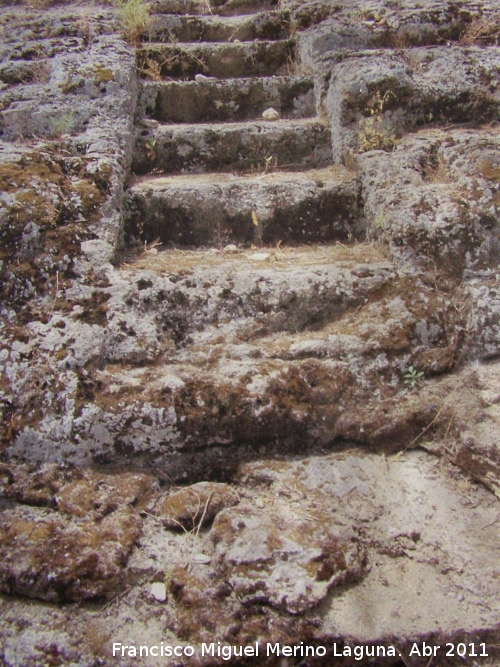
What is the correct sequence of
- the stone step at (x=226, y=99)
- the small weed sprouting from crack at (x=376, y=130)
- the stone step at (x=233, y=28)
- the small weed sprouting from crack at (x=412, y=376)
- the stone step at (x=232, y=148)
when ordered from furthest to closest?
1. the stone step at (x=233, y=28)
2. the stone step at (x=226, y=99)
3. the stone step at (x=232, y=148)
4. the small weed sprouting from crack at (x=376, y=130)
5. the small weed sprouting from crack at (x=412, y=376)

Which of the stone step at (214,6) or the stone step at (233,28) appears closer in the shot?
the stone step at (233,28)

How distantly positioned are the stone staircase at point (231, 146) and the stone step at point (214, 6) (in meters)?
0.04

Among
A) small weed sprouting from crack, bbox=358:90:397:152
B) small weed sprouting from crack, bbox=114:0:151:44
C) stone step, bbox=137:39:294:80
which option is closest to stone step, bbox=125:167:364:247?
small weed sprouting from crack, bbox=358:90:397:152

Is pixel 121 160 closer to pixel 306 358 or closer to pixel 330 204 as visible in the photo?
pixel 330 204

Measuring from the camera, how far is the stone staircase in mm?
2740

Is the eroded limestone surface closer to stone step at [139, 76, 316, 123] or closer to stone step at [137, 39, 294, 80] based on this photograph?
stone step at [139, 76, 316, 123]

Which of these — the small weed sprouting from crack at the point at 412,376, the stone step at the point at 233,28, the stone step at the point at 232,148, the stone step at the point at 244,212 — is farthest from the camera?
the stone step at the point at 233,28

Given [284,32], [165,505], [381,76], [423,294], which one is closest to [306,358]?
[423,294]

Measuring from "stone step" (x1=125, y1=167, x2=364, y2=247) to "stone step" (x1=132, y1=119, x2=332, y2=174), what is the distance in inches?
13.7

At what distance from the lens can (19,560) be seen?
5.13ft

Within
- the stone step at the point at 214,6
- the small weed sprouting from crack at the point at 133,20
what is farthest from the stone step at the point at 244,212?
the stone step at the point at 214,6

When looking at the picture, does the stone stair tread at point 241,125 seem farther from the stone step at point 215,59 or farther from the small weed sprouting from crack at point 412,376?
the small weed sprouting from crack at point 412,376

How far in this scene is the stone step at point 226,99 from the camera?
11.0ft

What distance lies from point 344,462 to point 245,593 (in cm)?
62
